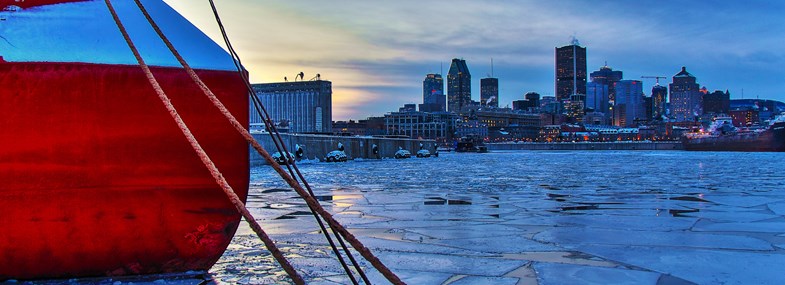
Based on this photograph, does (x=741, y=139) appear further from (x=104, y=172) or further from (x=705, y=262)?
(x=104, y=172)

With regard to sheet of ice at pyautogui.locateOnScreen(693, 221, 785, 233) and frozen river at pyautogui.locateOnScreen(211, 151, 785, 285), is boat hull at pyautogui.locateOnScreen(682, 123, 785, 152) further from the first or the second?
sheet of ice at pyautogui.locateOnScreen(693, 221, 785, 233)

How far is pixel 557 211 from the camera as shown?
8125mm

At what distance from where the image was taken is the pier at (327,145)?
2689 centimetres

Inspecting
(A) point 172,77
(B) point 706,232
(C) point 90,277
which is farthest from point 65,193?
(B) point 706,232

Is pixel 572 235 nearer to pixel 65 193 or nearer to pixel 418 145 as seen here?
pixel 65 193

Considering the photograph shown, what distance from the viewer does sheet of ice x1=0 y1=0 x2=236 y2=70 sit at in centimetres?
371

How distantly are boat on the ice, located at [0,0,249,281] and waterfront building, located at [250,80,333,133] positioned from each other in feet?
471

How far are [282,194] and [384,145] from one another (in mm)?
33497

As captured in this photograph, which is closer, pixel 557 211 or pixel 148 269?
pixel 148 269

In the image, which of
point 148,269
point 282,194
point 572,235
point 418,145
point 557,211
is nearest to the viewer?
point 148,269

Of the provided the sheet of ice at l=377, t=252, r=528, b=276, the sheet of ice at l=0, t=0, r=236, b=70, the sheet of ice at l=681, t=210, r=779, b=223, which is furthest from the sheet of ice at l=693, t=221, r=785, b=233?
the sheet of ice at l=0, t=0, r=236, b=70

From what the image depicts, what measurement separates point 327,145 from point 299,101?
12484cm

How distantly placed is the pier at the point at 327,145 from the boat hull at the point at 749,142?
68.3 metres

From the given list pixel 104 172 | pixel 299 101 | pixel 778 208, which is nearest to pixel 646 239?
pixel 778 208
